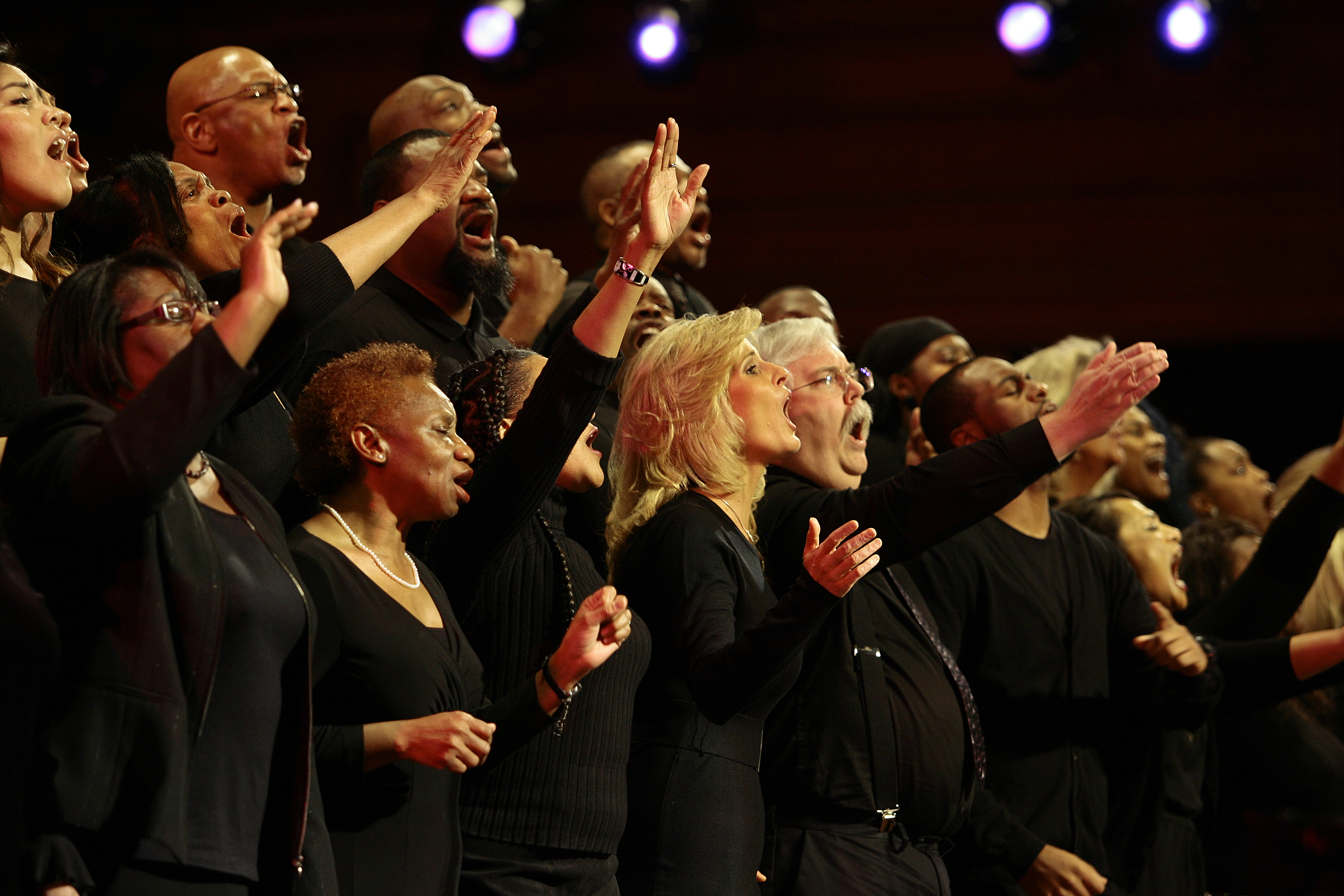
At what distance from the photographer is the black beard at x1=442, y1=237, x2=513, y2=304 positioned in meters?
2.87

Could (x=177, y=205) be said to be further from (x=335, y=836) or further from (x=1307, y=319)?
(x=1307, y=319)

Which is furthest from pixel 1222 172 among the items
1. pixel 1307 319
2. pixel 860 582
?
pixel 860 582

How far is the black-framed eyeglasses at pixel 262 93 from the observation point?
3.02m

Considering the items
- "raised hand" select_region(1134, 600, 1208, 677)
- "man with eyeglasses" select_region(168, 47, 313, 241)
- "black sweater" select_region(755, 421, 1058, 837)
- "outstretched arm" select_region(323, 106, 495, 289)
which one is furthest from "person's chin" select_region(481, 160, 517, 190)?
"raised hand" select_region(1134, 600, 1208, 677)

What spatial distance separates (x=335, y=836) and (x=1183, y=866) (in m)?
1.92

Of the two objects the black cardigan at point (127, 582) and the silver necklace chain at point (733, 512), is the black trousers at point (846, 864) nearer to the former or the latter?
the silver necklace chain at point (733, 512)

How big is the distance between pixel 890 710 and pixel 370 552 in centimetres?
93

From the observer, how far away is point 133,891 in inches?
54.8

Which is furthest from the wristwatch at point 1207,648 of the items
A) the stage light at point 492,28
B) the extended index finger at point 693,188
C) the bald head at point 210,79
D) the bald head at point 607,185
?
the stage light at point 492,28

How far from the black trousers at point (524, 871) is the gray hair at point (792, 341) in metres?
1.05

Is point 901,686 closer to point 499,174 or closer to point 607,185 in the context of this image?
point 499,174

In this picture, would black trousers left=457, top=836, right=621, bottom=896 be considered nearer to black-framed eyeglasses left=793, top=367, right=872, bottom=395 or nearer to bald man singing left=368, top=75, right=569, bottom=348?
black-framed eyeglasses left=793, top=367, right=872, bottom=395

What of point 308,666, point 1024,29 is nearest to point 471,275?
point 308,666

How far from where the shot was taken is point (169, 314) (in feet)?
5.08
